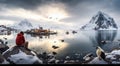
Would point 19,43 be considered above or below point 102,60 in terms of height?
above

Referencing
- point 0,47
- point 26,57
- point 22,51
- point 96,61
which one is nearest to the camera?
point 26,57

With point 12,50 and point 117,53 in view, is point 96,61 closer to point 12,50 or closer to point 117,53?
point 12,50

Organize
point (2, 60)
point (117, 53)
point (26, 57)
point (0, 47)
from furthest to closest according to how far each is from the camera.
Result: point (0, 47)
point (117, 53)
point (26, 57)
point (2, 60)

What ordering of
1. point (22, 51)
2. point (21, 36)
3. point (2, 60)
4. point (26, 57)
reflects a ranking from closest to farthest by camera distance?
point (2, 60)
point (26, 57)
point (22, 51)
point (21, 36)

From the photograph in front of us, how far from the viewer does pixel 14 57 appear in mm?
20172

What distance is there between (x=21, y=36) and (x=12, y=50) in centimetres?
418

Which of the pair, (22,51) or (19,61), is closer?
(19,61)

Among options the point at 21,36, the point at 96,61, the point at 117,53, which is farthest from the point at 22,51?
the point at 117,53

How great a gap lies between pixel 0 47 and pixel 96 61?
2396cm

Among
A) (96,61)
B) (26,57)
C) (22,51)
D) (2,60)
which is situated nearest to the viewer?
(2,60)

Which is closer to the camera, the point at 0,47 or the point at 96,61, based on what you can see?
the point at 96,61

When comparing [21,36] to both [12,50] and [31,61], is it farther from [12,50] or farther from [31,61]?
[31,61]

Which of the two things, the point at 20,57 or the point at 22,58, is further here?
the point at 20,57

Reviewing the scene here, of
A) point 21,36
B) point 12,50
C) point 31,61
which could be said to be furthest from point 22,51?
point 21,36
